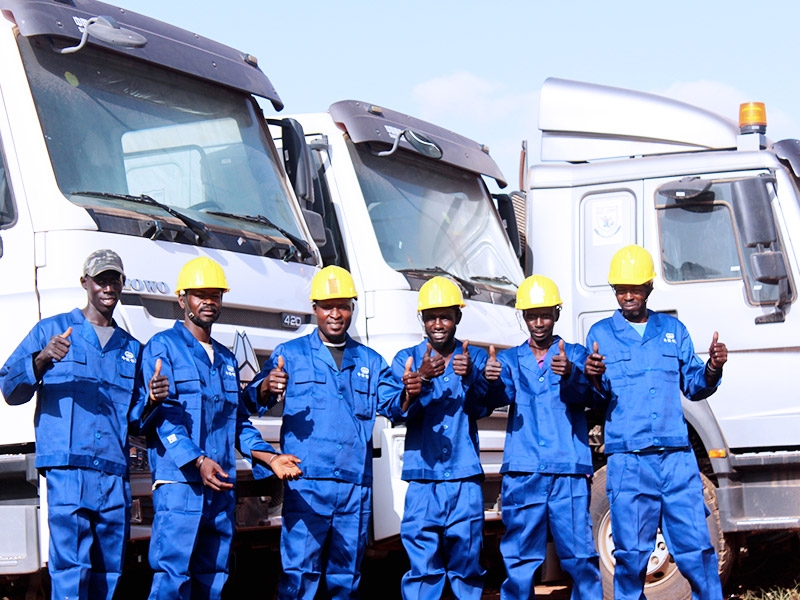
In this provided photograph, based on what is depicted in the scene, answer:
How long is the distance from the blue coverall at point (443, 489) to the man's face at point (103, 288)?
56.1 inches

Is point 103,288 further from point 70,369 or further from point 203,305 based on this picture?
point 203,305

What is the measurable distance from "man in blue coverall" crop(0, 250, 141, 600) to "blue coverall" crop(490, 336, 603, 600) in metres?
1.83

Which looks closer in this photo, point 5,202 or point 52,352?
point 52,352

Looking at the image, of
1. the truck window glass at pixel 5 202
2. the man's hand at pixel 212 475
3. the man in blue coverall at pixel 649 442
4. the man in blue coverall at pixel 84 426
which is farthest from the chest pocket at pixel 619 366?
the truck window glass at pixel 5 202

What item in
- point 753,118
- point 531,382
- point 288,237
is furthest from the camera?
point 753,118

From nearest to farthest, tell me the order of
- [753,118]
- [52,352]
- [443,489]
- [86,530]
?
[52,352] → [86,530] → [443,489] → [753,118]

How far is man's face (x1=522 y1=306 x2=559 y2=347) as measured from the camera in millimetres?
6383

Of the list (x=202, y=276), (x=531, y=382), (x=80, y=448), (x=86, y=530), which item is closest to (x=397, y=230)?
(x=531, y=382)

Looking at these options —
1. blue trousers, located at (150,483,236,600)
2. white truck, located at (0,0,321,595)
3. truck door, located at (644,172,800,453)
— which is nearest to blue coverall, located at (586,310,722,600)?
truck door, located at (644,172,800,453)

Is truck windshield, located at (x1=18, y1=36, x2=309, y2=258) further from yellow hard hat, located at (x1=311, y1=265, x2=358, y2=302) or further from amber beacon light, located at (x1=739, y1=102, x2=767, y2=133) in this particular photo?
amber beacon light, located at (x1=739, y1=102, x2=767, y2=133)

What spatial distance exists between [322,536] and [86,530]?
3.79ft

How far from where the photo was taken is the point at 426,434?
20.4ft

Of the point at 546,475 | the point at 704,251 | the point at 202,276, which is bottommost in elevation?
the point at 546,475

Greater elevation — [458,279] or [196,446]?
[458,279]
